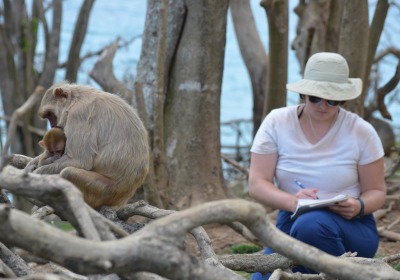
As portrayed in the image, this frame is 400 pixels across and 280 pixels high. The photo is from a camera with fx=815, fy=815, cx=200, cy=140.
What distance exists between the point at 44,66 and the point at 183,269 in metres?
7.58

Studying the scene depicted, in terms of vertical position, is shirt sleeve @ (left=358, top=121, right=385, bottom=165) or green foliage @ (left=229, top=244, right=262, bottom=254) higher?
shirt sleeve @ (left=358, top=121, right=385, bottom=165)

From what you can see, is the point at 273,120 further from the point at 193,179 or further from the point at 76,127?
the point at 193,179

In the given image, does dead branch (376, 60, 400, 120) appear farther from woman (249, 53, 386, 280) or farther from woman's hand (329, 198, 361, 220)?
woman's hand (329, 198, 361, 220)

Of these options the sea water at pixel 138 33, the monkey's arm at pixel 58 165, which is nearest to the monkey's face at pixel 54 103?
the monkey's arm at pixel 58 165

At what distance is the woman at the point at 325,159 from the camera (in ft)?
14.9

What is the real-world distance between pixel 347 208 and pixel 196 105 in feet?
6.78

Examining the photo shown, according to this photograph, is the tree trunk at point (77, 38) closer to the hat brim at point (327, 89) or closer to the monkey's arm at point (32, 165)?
the hat brim at point (327, 89)

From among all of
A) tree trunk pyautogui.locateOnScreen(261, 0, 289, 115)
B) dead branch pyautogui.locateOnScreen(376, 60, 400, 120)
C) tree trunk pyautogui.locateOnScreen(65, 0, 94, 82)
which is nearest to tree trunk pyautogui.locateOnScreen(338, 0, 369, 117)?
dead branch pyautogui.locateOnScreen(376, 60, 400, 120)

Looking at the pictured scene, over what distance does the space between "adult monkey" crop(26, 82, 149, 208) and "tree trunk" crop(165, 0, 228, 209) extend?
2.07m

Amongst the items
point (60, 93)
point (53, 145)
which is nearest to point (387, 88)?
point (60, 93)

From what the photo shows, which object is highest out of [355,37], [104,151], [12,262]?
[355,37]

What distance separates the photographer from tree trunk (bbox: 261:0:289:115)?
6066 millimetres

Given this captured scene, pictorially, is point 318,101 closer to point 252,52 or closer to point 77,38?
point 252,52

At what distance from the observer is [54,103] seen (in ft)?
14.4
